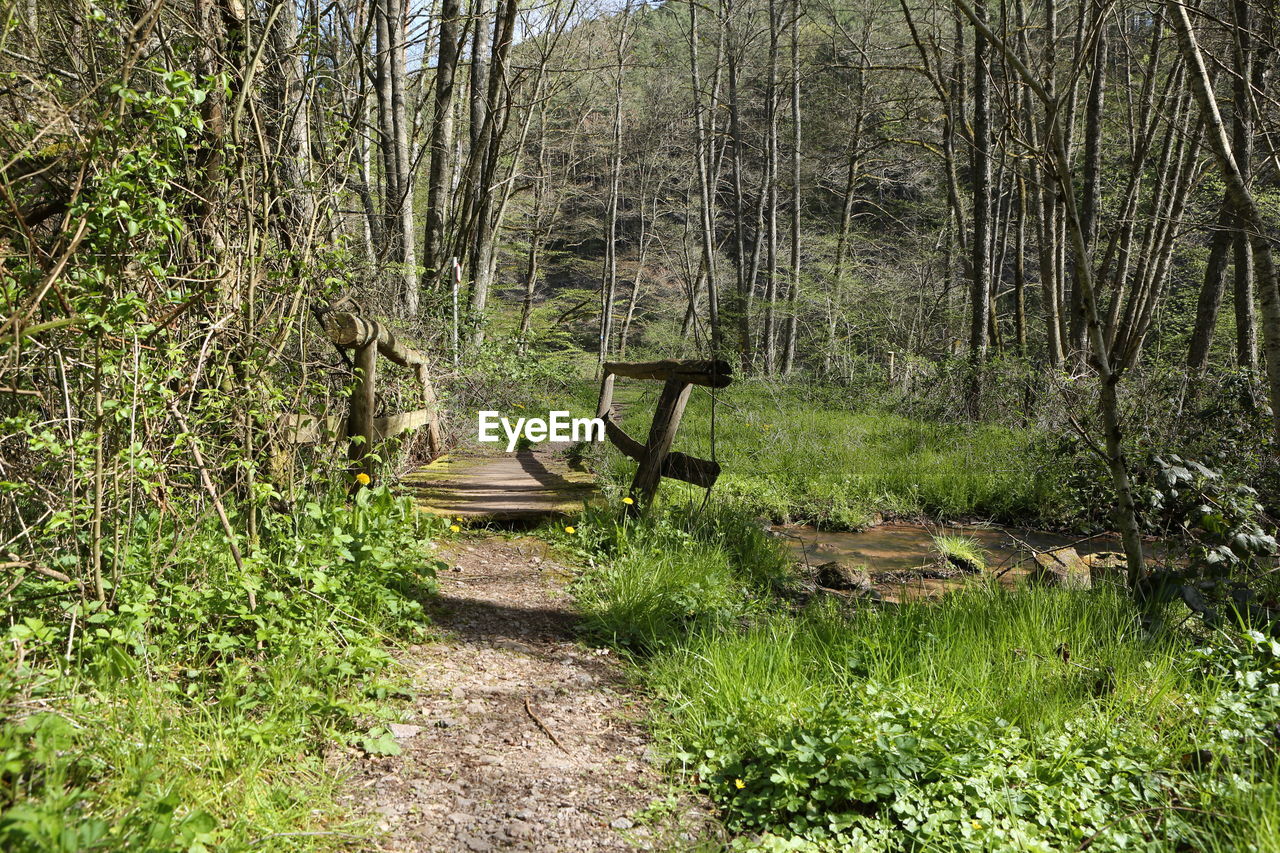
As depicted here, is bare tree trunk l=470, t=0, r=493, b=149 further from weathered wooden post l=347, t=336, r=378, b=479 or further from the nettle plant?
the nettle plant

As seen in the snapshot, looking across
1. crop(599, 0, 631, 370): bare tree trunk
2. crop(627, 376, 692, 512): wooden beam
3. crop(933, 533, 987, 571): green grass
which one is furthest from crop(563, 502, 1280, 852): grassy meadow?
crop(599, 0, 631, 370): bare tree trunk

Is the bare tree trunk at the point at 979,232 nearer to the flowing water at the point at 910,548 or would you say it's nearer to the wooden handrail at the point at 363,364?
the flowing water at the point at 910,548

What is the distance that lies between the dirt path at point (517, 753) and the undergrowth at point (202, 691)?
0.17 meters

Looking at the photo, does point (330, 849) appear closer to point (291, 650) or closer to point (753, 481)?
point (291, 650)

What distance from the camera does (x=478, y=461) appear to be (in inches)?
300

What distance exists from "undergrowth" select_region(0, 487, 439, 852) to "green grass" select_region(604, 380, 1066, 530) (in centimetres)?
381

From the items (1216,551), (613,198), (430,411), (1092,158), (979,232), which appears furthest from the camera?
(613,198)

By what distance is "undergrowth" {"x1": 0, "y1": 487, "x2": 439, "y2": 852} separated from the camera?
5.68 ft

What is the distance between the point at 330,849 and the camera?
2051 millimetres

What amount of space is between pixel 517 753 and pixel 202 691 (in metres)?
1.05

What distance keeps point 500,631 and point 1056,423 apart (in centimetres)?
803

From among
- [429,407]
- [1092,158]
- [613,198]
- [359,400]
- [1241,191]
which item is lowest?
[429,407]

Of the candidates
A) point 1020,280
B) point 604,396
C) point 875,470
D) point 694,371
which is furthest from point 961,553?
point 1020,280

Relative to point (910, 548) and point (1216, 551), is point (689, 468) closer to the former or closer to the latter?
point (910, 548)
